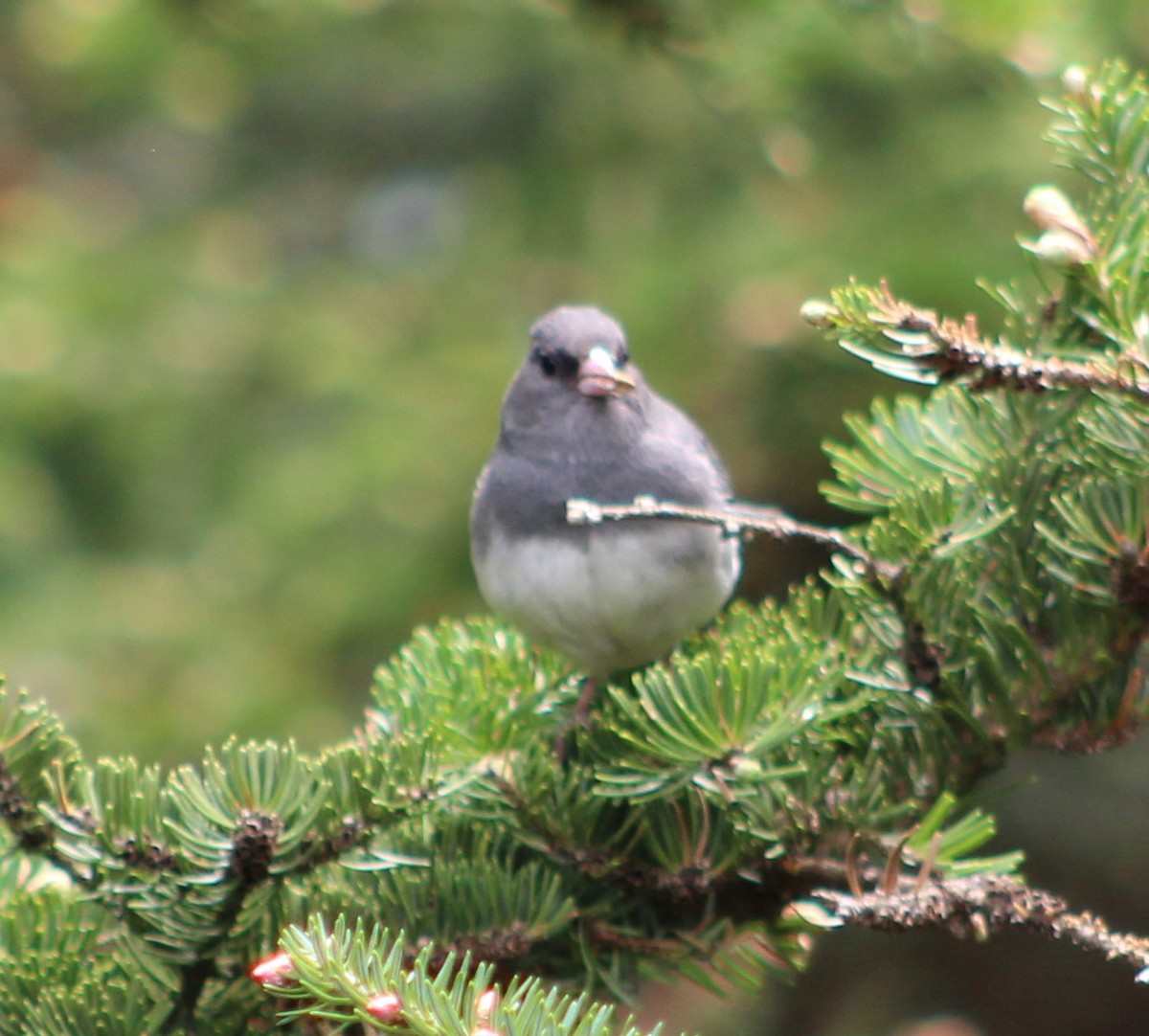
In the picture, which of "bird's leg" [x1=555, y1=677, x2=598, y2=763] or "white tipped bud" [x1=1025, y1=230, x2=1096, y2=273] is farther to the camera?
"bird's leg" [x1=555, y1=677, x2=598, y2=763]

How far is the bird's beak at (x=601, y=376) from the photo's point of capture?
128 centimetres

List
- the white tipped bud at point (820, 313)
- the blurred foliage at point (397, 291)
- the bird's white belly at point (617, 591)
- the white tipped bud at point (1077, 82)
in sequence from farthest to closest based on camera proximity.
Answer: the blurred foliage at point (397, 291)
the bird's white belly at point (617, 591)
the white tipped bud at point (1077, 82)
the white tipped bud at point (820, 313)

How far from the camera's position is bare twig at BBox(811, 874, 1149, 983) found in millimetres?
654

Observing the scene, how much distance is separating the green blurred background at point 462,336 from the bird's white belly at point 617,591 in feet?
2.18

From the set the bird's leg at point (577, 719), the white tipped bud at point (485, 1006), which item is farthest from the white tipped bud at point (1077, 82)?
the white tipped bud at point (485, 1006)

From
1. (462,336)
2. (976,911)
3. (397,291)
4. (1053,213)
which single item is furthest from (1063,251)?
(397,291)

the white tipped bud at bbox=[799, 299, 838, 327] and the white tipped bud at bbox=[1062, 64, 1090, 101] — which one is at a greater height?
the white tipped bud at bbox=[1062, 64, 1090, 101]

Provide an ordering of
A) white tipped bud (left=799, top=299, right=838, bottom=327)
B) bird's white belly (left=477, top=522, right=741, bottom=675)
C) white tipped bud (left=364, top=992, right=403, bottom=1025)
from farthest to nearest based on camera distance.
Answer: bird's white belly (left=477, top=522, right=741, bottom=675), white tipped bud (left=799, top=299, right=838, bottom=327), white tipped bud (left=364, top=992, right=403, bottom=1025)

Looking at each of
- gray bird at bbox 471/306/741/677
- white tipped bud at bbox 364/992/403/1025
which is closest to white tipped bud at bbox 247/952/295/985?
white tipped bud at bbox 364/992/403/1025

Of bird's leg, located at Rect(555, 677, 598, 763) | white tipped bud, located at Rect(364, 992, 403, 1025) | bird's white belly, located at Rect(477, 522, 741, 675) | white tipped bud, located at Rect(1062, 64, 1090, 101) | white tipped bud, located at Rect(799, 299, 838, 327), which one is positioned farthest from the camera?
bird's white belly, located at Rect(477, 522, 741, 675)

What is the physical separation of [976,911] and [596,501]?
0.69 metres

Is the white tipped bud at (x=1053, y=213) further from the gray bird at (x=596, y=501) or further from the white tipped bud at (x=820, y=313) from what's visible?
the gray bird at (x=596, y=501)

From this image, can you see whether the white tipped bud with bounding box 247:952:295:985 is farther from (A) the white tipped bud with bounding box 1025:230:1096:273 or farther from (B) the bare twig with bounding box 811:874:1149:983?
(A) the white tipped bud with bounding box 1025:230:1096:273

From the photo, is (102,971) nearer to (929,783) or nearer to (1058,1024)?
(929,783)
